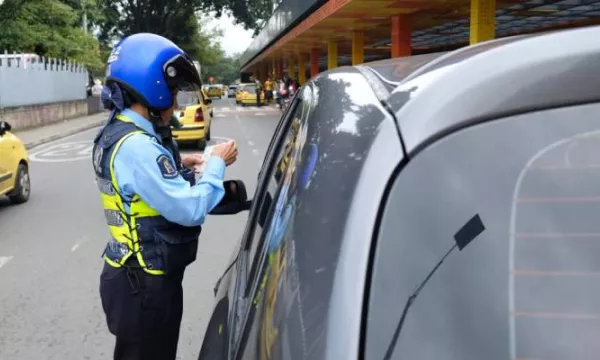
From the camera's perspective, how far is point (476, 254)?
1084 millimetres

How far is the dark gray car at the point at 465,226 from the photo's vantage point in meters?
1.04

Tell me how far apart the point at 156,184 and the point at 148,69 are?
1.40 feet

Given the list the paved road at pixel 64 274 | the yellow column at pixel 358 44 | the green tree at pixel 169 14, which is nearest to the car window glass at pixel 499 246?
the paved road at pixel 64 274

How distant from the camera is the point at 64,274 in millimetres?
5871

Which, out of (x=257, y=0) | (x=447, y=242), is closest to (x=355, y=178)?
(x=447, y=242)

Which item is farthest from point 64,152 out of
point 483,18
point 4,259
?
point 4,259

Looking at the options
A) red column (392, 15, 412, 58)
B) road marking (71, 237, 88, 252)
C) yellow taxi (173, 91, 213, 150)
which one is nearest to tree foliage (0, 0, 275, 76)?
yellow taxi (173, 91, 213, 150)

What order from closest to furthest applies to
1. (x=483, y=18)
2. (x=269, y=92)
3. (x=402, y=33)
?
(x=483, y=18) → (x=402, y=33) → (x=269, y=92)

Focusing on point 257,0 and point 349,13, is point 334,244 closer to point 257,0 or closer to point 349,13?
point 349,13

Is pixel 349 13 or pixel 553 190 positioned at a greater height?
pixel 349 13

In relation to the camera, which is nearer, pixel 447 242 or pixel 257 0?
pixel 447 242

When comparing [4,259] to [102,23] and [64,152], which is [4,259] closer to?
[64,152]

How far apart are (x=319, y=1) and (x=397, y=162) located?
18283mm

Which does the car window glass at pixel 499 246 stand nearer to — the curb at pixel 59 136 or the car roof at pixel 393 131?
the car roof at pixel 393 131
